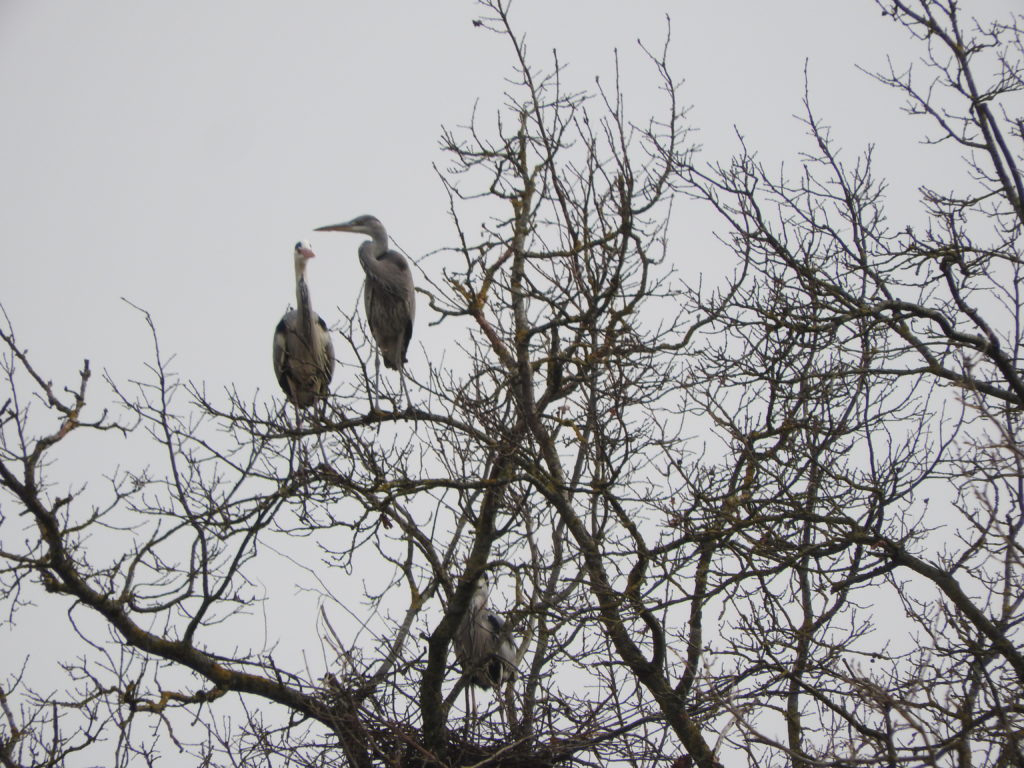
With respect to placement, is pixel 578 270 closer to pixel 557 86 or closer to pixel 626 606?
pixel 557 86

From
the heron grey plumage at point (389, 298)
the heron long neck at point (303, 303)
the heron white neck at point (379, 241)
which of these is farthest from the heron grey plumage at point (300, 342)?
the heron white neck at point (379, 241)

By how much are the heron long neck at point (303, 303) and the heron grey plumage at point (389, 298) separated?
1.67ft

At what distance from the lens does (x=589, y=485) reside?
14.1ft

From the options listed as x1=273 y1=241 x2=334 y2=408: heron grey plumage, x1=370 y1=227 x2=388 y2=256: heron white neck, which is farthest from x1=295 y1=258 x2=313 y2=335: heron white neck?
x1=370 y1=227 x2=388 y2=256: heron white neck

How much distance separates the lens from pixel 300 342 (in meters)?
8.22

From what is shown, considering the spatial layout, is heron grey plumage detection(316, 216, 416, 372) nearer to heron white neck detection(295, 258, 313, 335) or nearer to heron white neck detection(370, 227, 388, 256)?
heron white neck detection(370, 227, 388, 256)

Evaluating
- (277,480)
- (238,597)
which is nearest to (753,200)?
(277,480)

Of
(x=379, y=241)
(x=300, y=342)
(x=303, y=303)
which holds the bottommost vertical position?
(x=300, y=342)

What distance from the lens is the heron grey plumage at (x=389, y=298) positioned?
8.57 metres

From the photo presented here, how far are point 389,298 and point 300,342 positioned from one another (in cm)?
87

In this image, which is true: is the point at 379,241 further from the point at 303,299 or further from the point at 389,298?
the point at 303,299

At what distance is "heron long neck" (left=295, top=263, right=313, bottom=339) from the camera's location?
8.24m

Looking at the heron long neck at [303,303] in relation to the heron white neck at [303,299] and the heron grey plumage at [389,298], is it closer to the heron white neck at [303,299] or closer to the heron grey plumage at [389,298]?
the heron white neck at [303,299]

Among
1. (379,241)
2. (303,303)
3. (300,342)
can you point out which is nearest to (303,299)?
(303,303)
